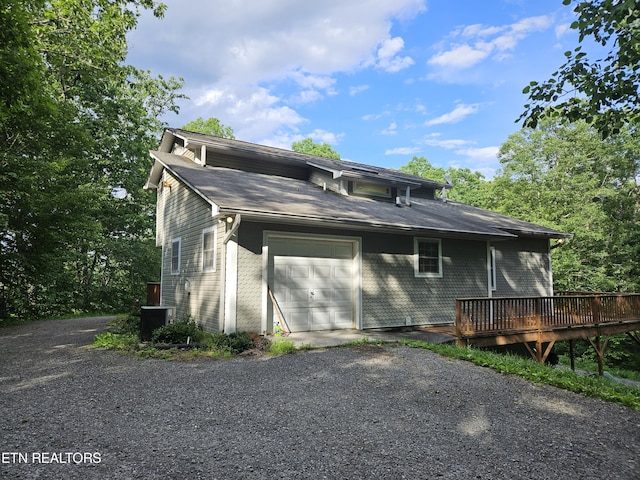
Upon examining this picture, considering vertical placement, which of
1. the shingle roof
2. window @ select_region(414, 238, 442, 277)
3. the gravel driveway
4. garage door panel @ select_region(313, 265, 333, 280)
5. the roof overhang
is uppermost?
the shingle roof

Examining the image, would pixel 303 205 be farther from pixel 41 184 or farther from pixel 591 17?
pixel 41 184

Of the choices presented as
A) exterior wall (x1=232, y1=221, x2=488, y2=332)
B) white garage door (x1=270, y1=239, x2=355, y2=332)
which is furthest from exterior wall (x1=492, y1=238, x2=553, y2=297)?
white garage door (x1=270, y1=239, x2=355, y2=332)

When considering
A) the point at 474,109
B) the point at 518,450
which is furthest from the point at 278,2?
the point at 474,109

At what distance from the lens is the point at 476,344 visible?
28.0 feet

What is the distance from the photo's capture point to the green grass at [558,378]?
458cm

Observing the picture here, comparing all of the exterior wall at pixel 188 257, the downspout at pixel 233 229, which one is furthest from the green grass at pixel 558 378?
the exterior wall at pixel 188 257

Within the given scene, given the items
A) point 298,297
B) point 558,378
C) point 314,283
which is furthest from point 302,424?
point 314,283

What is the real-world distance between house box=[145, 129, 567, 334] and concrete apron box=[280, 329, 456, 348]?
0.30 m

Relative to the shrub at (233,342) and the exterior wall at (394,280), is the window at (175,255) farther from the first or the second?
the shrub at (233,342)

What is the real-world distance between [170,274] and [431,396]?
954 cm

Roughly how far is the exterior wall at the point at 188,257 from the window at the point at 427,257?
17.6 feet

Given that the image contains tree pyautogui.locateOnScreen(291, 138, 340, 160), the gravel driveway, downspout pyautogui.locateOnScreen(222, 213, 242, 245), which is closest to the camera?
the gravel driveway

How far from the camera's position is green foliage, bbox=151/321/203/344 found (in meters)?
7.80

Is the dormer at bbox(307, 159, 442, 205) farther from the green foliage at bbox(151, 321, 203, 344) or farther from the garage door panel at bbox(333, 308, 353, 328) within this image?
the green foliage at bbox(151, 321, 203, 344)
